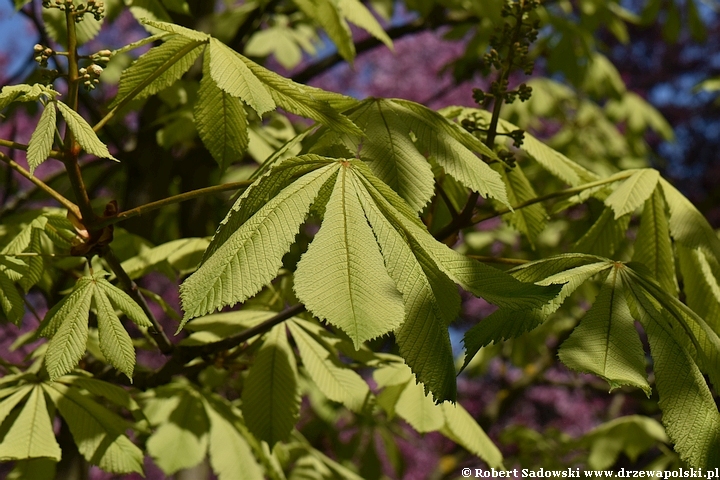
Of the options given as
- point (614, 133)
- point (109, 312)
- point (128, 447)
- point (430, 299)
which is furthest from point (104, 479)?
point (430, 299)

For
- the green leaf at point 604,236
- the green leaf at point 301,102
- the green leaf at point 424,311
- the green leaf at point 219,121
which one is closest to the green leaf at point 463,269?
the green leaf at point 424,311

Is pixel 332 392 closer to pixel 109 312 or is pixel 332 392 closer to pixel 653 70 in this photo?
pixel 109 312

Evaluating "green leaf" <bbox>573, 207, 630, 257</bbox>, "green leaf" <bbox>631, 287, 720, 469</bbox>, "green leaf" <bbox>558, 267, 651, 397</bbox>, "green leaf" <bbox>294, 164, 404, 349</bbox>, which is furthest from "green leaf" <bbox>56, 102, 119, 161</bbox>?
"green leaf" <bbox>573, 207, 630, 257</bbox>

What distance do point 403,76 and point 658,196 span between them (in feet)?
21.3

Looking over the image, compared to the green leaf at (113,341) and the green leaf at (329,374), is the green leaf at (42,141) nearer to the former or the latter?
the green leaf at (113,341)

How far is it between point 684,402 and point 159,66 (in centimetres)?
80

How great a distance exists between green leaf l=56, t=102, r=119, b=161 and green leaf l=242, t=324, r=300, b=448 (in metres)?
0.66

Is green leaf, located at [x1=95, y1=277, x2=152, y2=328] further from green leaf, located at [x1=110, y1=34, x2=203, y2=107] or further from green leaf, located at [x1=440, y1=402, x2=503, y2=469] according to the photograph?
green leaf, located at [x1=440, y1=402, x2=503, y2=469]

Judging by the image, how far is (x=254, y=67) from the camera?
1017 mm

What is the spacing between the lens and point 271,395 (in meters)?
1.43

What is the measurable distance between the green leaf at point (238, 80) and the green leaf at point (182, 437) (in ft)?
3.01

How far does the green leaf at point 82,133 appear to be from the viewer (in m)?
0.88

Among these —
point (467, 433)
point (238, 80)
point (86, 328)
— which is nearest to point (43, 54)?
point (238, 80)

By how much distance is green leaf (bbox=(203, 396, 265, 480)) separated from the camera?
1.62m
